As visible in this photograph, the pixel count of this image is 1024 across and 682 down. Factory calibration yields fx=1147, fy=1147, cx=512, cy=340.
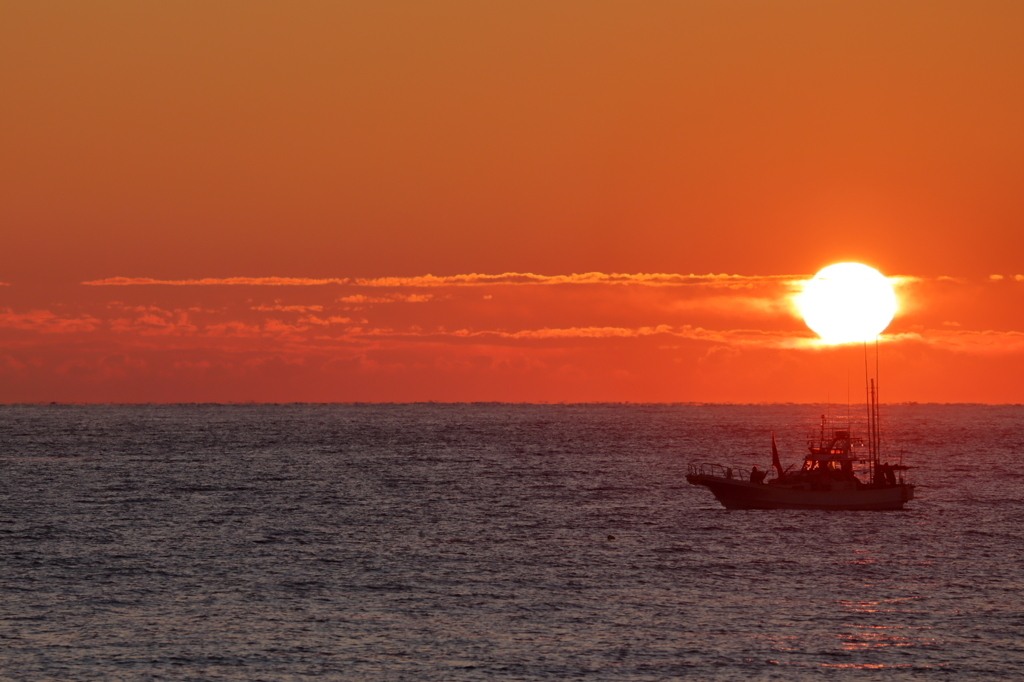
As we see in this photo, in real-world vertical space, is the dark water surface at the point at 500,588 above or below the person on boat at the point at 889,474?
below

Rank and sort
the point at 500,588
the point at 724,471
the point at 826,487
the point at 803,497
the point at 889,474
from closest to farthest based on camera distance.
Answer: the point at 500,588 < the point at 803,497 < the point at 826,487 < the point at 889,474 < the point at 724,471

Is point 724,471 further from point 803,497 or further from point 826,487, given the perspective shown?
point 803,497

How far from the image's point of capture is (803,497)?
294 ft

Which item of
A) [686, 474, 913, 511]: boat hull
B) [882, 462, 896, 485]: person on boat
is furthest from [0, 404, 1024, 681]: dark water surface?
[882, 462, 896, 485]: person on boat

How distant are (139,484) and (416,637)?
282 ft

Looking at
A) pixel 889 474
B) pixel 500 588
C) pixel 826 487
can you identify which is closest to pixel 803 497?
pixel 826 487

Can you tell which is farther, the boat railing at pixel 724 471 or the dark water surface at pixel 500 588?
the boat railing at pixel 724 471

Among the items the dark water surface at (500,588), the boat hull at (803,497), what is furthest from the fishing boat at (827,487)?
the dark water surface at (500,588)

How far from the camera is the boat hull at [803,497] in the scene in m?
89.8

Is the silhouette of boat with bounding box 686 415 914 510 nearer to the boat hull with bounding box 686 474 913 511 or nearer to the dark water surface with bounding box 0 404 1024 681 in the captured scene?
the boat hull with bounding box 686 474 913 511

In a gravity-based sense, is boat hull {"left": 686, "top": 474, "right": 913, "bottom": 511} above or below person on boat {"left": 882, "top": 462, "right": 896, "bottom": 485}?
below

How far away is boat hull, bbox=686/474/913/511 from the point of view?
89.8m

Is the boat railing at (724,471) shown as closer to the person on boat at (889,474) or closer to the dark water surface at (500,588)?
the dark water surface at (500,588)

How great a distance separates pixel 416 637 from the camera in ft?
151
